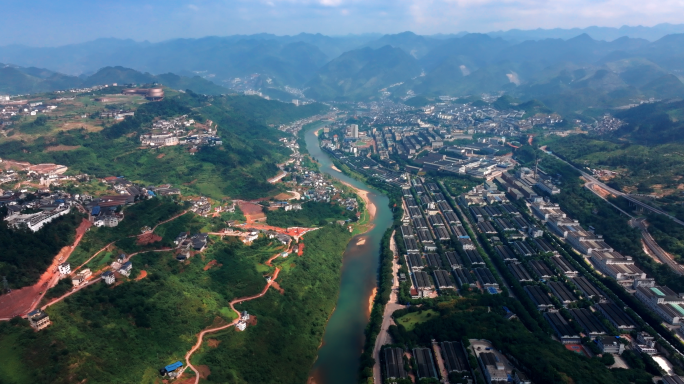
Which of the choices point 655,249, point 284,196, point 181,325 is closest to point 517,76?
point 655,249

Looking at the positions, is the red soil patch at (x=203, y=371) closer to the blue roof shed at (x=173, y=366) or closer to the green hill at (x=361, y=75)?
the blue roof shed at (x=173, y=366)

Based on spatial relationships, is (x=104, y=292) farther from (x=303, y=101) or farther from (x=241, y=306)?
(x=303, y=101)

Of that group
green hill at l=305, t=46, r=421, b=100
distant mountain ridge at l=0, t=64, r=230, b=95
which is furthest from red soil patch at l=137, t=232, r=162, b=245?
green hill at l=305, t=46, r=421, b=100

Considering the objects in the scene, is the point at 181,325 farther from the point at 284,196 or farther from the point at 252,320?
the point at 284,196

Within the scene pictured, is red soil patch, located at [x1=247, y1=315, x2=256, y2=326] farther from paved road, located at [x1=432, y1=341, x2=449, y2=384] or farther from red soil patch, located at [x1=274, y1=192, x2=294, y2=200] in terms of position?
red soil patch, located at [x1=274, y1=192, x2=294, y2=200]

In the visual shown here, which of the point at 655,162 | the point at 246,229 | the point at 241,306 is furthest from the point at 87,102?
the point at 655,162
